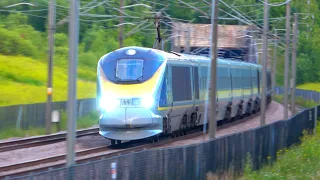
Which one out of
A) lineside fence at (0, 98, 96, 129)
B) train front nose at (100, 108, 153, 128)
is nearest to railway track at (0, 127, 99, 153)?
train front nose at (100, 108, 153, 128)

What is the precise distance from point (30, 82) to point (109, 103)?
28190 mm

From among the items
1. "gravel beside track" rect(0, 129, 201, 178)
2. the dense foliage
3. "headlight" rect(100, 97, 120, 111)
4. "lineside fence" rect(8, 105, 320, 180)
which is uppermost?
the dense foliage

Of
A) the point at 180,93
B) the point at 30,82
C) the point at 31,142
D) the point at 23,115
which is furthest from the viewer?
the point at 30,82

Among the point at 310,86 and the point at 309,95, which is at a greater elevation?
the point at 309,95

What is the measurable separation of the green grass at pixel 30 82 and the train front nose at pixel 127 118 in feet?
67.5

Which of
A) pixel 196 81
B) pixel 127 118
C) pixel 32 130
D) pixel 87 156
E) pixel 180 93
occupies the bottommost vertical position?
pixel 32 130

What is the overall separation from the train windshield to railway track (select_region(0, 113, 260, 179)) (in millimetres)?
2255

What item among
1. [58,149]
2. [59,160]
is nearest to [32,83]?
[58,149]

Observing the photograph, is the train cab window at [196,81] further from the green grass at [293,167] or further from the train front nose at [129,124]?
the train front nose at [129,124]

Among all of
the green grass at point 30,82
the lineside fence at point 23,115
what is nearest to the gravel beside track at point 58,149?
the lineside fence at point 23,115

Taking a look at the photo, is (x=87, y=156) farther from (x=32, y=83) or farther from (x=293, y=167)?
(x=32, y=83)

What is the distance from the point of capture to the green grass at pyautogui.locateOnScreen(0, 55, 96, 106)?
44.7 m

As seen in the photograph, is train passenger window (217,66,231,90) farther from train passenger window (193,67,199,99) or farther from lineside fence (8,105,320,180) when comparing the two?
lineside fence (8,105,320,180)

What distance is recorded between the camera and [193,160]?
618 inches
